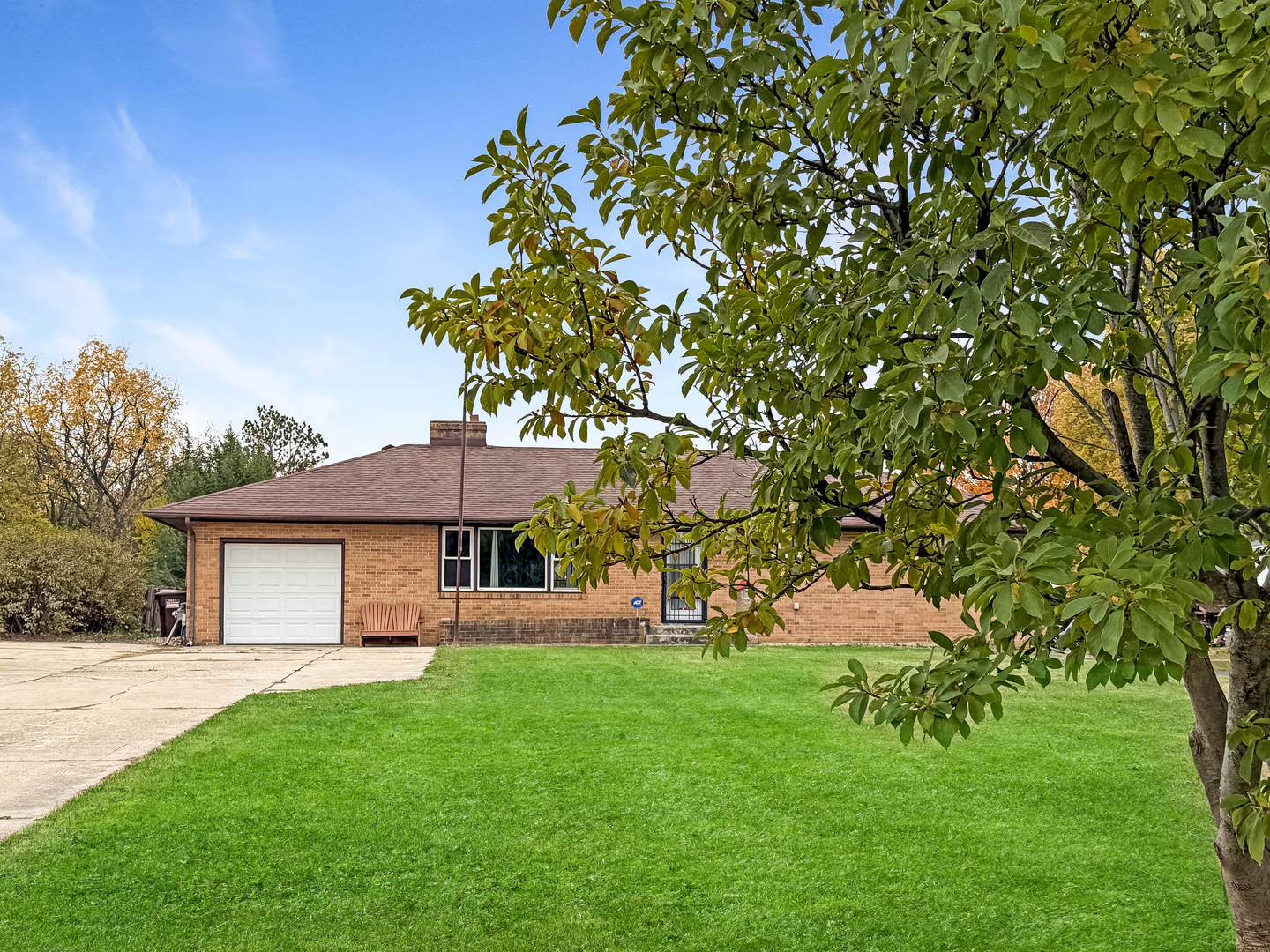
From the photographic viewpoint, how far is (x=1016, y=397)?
238 cm

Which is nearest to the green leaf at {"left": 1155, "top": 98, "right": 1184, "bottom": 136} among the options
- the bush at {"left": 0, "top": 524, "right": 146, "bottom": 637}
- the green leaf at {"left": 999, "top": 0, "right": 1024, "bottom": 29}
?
the green leaf at {"left": 999, "top": 0, "right": 1024, "bottom": 29}

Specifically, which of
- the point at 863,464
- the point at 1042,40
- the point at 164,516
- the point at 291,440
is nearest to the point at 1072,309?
the point at 1042,40

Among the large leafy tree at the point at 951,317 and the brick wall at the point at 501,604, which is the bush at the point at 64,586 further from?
the large leafy tree at the point at 951,317

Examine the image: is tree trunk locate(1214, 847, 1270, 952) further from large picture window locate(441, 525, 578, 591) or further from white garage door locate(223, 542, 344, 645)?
white garage door locate(223, 542, 344, 645)

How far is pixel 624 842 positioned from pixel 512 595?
1641cm

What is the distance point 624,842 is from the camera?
671cm

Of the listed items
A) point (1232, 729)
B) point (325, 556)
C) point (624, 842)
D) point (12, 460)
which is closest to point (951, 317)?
point (1232, 729)

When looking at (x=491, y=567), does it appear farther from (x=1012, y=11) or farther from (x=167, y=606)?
(x=1012, y=11)

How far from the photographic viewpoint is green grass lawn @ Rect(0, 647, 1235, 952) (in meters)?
5.34

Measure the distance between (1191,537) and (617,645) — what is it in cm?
1980

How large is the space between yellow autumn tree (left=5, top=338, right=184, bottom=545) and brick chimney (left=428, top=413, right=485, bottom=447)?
18.1 m

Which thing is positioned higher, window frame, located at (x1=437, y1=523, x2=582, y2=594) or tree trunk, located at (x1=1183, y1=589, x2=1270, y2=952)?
window frame, located at (x1=437, y1=523, x2=582, y2=594)

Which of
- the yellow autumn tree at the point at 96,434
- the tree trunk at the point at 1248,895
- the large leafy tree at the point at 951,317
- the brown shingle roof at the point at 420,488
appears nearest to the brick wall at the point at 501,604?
the brown shingle roof at the point at 420,488

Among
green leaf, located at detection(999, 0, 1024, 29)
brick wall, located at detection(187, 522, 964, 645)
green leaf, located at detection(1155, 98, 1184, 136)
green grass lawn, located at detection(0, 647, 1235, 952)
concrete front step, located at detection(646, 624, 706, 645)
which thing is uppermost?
green leaf, located at detection(999, 0, 1024, 29)
